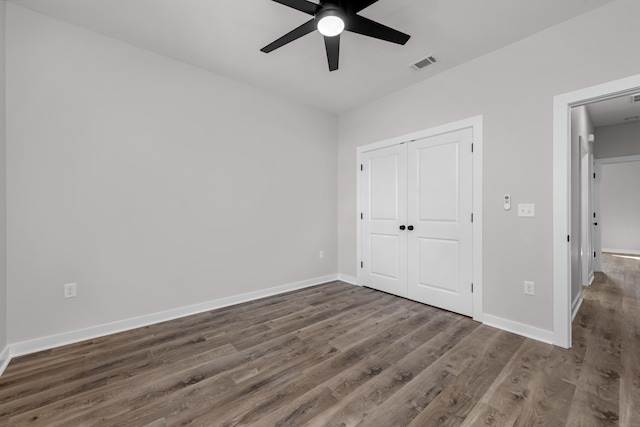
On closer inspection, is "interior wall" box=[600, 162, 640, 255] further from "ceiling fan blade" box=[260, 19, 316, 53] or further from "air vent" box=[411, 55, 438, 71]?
"ceiling fan blade" box=[260, 19, 316, 53]

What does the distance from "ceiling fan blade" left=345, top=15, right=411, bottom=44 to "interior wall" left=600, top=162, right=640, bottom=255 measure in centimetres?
832

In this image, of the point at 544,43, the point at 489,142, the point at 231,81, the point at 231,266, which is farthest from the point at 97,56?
the point at 544,43

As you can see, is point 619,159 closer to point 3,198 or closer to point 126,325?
point 126,325

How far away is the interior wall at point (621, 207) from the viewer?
709cm

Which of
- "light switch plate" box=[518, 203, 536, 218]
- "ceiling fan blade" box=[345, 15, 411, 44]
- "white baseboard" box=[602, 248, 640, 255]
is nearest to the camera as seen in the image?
"ceiling fan blade" box=[345, 15, 411, 44]

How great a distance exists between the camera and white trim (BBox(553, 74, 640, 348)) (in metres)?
2.30

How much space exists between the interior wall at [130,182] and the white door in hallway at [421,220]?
124cm

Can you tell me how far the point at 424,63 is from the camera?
2959mm

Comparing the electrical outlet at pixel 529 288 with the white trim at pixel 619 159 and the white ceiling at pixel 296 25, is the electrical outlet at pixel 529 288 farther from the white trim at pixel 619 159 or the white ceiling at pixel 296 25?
the white trim at pixel 619 159

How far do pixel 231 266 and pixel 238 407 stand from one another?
1.93 meters

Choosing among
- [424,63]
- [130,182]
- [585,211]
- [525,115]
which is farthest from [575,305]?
[130,182]

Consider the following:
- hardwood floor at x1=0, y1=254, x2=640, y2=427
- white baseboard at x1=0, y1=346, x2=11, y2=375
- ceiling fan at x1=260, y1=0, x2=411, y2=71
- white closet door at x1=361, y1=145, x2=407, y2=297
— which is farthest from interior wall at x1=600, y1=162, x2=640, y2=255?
white baseboard at x1=0, y1=346, x2=11, y2=375

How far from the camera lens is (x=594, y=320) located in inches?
111

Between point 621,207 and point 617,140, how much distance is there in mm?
3810
